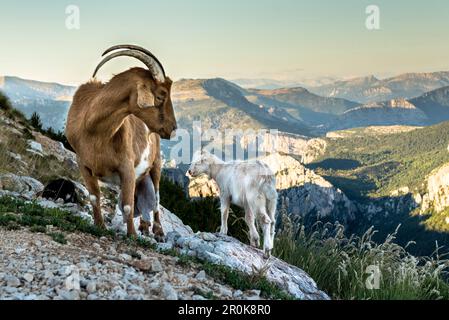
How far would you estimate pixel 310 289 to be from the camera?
472 inches

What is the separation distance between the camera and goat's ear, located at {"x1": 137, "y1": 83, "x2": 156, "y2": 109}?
31.1ft

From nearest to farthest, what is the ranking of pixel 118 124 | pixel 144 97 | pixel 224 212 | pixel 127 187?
pixel 144 97, pixel 118 124, pixel 127 187, pixel 224 212

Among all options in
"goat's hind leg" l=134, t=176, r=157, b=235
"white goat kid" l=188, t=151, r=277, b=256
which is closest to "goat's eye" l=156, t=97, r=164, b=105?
"goat's hind leg" l=134, t=176, r=157, b=235

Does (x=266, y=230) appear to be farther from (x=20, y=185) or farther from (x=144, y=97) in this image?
(x=20, y=185)

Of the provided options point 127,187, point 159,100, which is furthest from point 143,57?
point 127,187

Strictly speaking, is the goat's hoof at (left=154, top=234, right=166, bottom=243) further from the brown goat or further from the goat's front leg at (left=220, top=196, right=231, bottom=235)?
the goat's front leg at (left=220, top=196, right=231, bottom=235)

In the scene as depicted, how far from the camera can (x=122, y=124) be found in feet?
34.4

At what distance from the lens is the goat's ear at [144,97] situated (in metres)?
9.48

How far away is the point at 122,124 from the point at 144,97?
43.8 inches

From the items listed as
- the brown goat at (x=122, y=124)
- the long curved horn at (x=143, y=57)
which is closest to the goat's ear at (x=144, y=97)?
the brown goat at (x=122, y=124)

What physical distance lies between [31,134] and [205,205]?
7.93 metres

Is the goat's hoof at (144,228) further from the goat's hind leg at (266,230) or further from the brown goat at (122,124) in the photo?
the goat's hind leg at (266,230)
